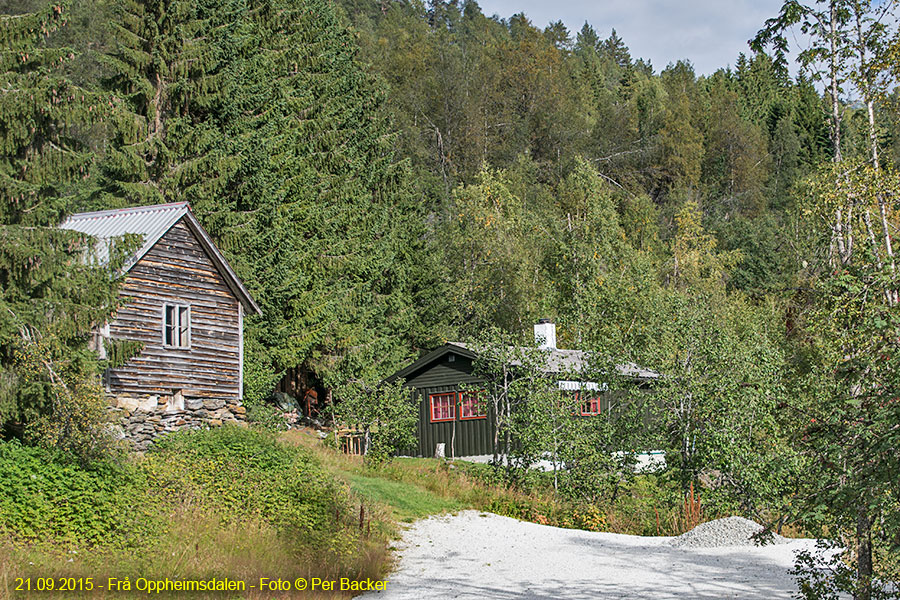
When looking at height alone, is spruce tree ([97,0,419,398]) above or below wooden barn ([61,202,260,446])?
above

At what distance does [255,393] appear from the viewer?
26.7 meters

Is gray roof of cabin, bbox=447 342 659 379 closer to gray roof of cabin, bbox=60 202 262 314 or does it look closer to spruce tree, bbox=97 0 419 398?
spruce tree, bbox=97 0 419 398

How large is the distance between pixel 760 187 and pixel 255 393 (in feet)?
194

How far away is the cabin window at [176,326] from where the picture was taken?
22906 mm

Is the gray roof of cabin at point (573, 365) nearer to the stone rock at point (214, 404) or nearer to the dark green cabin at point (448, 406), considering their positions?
the dark green cabin at point (448, 406)

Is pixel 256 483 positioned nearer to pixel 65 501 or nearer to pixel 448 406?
pixel 65 501

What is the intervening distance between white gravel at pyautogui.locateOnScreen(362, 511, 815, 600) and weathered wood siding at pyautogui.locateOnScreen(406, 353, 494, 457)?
1163 centimetres

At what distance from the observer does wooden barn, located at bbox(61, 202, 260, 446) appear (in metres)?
21.8

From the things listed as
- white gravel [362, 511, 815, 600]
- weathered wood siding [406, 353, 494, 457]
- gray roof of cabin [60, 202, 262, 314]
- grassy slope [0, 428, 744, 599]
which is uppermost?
gray roof of cabin [60, 202, 262, 314]

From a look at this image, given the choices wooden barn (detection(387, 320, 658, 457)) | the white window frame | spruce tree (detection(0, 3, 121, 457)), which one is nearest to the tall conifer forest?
spruce tree (detection(0, 3, 121, 457))

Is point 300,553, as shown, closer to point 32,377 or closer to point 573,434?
point 32,377

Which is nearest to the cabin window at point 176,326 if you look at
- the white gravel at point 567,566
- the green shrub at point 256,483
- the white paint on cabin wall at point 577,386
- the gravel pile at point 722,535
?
the green shrub at point 256,483

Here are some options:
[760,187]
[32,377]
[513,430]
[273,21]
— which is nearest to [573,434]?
[513,430]

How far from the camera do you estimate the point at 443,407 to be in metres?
32.6
